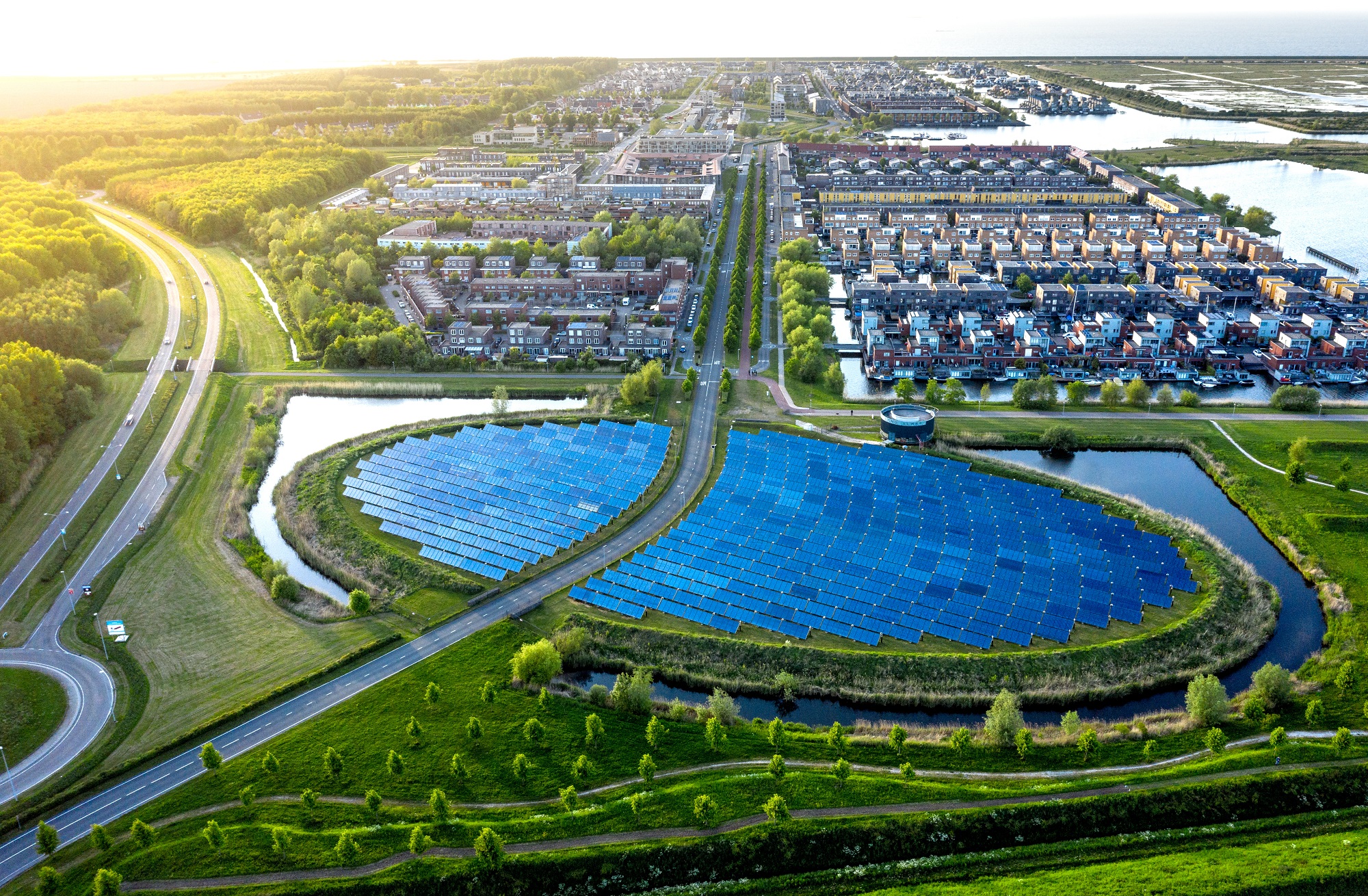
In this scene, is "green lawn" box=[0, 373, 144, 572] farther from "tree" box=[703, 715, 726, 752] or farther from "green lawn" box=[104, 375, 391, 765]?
"tree" box=[703, 715, 726, 752]

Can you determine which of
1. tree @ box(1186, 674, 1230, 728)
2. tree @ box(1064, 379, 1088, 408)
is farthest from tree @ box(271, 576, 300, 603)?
tree @ box(1064, 379, 1088, 408)

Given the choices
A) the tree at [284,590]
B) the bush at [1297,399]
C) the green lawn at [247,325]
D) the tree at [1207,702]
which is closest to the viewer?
the tree at [1207,702]

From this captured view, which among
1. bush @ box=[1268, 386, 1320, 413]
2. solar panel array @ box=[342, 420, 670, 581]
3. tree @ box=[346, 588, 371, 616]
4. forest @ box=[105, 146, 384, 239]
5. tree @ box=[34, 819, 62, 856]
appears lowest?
tree @ box=[34, 819, 62, 856]

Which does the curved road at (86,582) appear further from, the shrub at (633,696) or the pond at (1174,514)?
the shrub at (633,696)

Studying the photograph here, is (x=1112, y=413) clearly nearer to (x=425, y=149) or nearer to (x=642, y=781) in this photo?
(x=642, y=781)

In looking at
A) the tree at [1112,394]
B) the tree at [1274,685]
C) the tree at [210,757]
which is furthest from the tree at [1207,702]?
the tree at [210,757]
